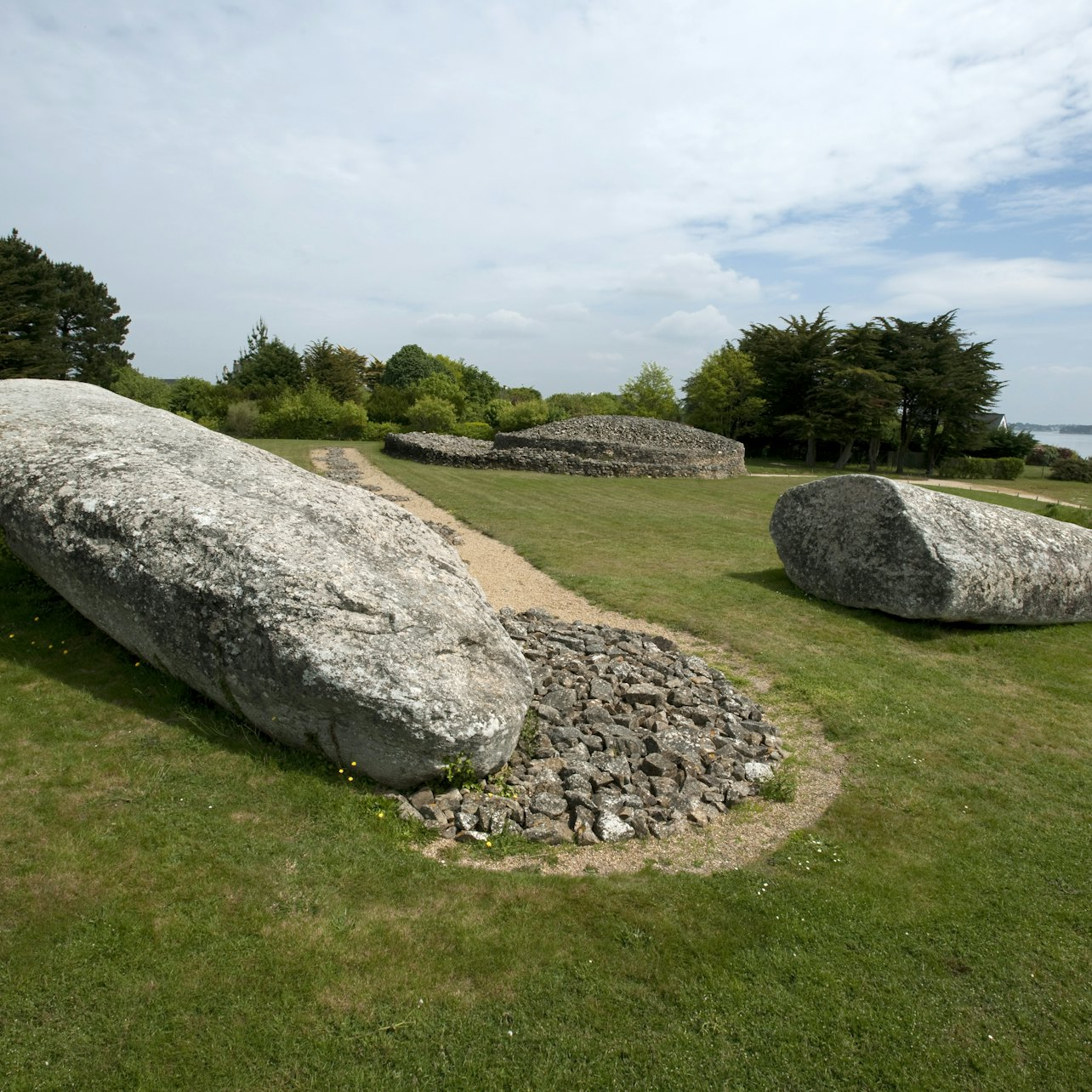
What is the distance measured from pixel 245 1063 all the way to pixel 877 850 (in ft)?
13.7

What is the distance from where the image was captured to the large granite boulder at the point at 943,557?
9742 millimetres

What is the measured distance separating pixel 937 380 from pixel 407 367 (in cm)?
4766

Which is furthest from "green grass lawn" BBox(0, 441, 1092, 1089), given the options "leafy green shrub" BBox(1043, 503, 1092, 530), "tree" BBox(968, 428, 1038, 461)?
"tree" BBox(968, 428, 1038, 461)

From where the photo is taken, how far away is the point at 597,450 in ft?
105

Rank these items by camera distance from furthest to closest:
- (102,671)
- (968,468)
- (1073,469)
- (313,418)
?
(313,418) → (1073,469) → (968,468) → (102,671)

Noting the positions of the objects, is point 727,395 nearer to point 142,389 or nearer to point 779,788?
point 142,389

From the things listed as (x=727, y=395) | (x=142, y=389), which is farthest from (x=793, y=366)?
(x=142, y=389)

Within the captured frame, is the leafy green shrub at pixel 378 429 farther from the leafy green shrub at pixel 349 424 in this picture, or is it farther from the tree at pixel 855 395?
the tree at pixel 855 395

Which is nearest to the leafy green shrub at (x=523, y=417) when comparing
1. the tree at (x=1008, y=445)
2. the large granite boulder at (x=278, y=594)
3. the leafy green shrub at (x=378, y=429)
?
the leafy green shrub at (x=378, y=429)

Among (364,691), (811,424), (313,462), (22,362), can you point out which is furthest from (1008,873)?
(22,362)

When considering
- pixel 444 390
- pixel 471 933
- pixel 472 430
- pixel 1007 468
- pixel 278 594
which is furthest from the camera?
pixel 444 390

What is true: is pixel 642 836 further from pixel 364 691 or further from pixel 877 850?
pixel 364 691

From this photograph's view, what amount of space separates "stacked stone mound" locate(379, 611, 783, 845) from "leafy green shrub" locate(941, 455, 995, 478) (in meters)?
40.8

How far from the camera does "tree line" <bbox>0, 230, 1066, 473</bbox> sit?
40.3 meters
